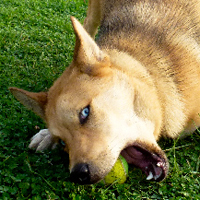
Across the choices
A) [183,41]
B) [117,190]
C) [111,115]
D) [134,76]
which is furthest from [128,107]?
[183,41]

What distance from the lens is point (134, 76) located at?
3189 millimetres

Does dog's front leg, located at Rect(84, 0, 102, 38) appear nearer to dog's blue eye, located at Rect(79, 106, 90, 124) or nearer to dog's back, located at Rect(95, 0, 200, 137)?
dog's back, located at Rect(95, 0, 200, 137)

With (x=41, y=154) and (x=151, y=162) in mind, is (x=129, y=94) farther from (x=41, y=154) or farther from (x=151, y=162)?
(x=41, y=154)

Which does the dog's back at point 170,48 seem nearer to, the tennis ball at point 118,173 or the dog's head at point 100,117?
the dog's head at point 100,117

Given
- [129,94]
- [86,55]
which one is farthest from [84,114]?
[86,55]

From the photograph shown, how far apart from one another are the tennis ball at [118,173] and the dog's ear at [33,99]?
113 cm

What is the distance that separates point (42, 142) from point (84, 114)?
2.74 feet

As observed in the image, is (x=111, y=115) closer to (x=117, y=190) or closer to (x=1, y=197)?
(x=117, y=190)

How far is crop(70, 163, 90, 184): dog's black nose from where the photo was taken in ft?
8.26

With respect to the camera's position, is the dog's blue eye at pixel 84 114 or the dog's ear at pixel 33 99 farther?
the dog's ear at pixel 33 99

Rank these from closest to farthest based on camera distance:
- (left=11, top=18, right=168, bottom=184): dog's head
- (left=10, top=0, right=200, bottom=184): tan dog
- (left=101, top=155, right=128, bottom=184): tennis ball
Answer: (left=11, top=18, right=168, bottom=184): dog's head, (left=10, top=0, right=200, bottom=184): tan dog, (left=101, top=155, right=128, bottom=184): tennis ball

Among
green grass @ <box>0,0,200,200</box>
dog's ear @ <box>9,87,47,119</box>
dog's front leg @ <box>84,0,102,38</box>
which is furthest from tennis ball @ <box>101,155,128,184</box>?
dog's front leg @ <box>84,0,102,38</box>

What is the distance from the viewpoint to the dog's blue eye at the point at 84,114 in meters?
2.82

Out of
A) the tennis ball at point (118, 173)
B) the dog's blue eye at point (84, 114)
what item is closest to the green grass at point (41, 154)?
the tennis ball at point (118, 173)
